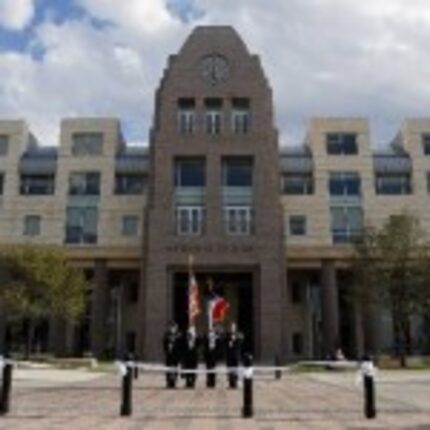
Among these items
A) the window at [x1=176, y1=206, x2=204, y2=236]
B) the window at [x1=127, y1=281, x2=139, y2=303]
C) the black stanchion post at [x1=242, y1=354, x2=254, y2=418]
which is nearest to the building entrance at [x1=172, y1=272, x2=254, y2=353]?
the window at [x1=176, y1=206, x2=204, y2=236]

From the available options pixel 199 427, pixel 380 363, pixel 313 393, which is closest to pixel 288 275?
pixel 380 363

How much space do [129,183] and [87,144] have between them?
5.08 metres

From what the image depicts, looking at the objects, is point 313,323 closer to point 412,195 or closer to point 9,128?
point 412,195

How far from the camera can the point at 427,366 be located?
42750mm

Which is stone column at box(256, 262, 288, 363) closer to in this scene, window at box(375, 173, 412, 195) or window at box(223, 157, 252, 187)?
window at box(223, 157, 252, 187)

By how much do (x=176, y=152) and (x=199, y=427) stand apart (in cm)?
4364

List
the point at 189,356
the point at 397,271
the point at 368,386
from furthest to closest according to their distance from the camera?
the point at 397,271
the point at 189,356
the point at 368,386

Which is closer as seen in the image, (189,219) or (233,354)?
(233,354)

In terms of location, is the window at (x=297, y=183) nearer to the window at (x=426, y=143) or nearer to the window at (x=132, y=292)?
the window at (x=426, y=143)

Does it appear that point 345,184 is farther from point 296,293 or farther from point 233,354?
point 233,354

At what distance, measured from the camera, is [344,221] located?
63.4 meters

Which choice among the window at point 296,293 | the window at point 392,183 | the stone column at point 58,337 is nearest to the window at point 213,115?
the window at point 296,293

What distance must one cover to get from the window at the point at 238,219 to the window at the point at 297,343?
42.8 feet

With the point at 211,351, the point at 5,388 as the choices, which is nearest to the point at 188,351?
the point at 211,351
